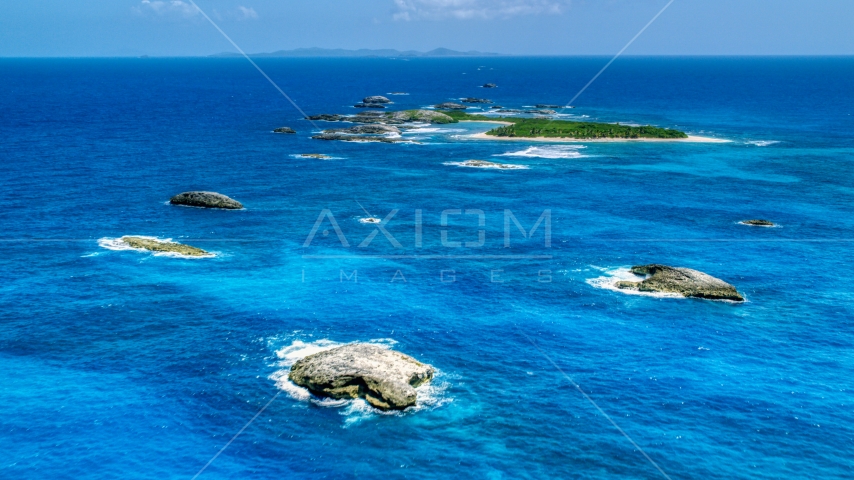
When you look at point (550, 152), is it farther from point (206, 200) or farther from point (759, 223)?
point (206, 200)

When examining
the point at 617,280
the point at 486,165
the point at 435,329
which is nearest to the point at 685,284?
the point at 617,280

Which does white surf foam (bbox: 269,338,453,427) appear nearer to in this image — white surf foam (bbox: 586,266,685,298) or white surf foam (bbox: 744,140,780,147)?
white surf foam (bbox: 586,266,685,298)

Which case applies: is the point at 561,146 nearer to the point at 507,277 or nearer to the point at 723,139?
the point at 723,139

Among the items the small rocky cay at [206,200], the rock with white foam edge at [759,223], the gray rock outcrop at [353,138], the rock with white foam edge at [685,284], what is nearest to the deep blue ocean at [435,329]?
the rock with white foam edge at [759,223]

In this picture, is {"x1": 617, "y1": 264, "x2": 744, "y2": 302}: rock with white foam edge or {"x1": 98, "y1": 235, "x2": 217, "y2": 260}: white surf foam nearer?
{"x1": 617, "y1": 264, "x2": 744, "y2": 302}: rock with white foam edge

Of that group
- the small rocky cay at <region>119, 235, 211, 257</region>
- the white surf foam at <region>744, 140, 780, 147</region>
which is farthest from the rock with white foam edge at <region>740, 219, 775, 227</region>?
the white surf foam at <region>744, 140, 780, 147</region>

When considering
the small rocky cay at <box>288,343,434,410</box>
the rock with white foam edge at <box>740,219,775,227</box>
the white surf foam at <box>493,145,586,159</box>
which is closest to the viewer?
the small rocky cay at <box>288,343,434,410</box>
